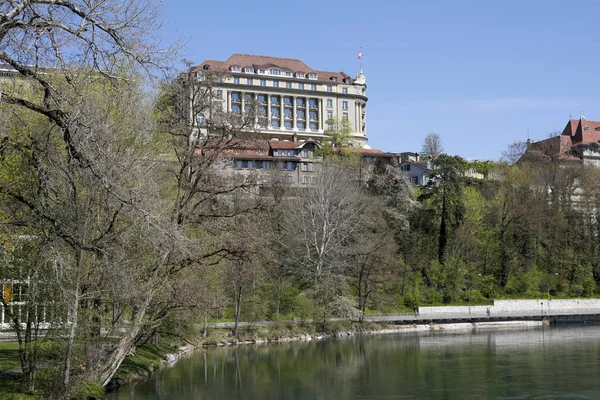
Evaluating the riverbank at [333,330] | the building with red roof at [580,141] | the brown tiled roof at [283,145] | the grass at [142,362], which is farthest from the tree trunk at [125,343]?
the building with red roof at [580,141]

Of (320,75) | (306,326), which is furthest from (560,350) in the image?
(320,75)

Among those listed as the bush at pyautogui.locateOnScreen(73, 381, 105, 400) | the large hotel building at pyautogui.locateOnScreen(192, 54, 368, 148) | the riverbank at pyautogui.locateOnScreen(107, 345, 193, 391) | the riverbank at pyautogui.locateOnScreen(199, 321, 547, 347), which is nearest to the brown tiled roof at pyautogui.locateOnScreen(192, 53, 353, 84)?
the large hotel building at pyautogui.locateOnScreen(192, 54, 368, 148)

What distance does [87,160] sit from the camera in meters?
12.6

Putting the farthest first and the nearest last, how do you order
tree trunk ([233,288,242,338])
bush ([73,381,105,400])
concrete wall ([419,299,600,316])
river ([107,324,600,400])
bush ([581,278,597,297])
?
bush ([581,278,597,297]), concrete wall ([419,299,600,316]), tree trunk ([233,288,242,338]), river ([107,324,600,400]), bush ([73,381,105,400])

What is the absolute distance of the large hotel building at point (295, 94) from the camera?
381 feet

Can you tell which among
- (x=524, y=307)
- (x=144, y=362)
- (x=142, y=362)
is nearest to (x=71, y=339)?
(x=142, y=362)

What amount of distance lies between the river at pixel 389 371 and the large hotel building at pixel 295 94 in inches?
2822

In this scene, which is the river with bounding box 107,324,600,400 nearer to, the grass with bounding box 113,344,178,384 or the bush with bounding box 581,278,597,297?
the grass with bounding box 113,344,178,384

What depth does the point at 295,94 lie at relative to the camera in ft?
395

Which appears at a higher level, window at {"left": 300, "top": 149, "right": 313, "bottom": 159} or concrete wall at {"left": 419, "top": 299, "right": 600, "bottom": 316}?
window at {"left": 300, "top": 149, "right": 313, "bottom": 159}

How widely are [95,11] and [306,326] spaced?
42316 mm

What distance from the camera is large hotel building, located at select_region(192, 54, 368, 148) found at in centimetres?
11606

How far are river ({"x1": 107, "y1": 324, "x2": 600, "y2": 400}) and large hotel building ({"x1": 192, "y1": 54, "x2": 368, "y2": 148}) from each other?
71.7 m

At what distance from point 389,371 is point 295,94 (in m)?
91.0
